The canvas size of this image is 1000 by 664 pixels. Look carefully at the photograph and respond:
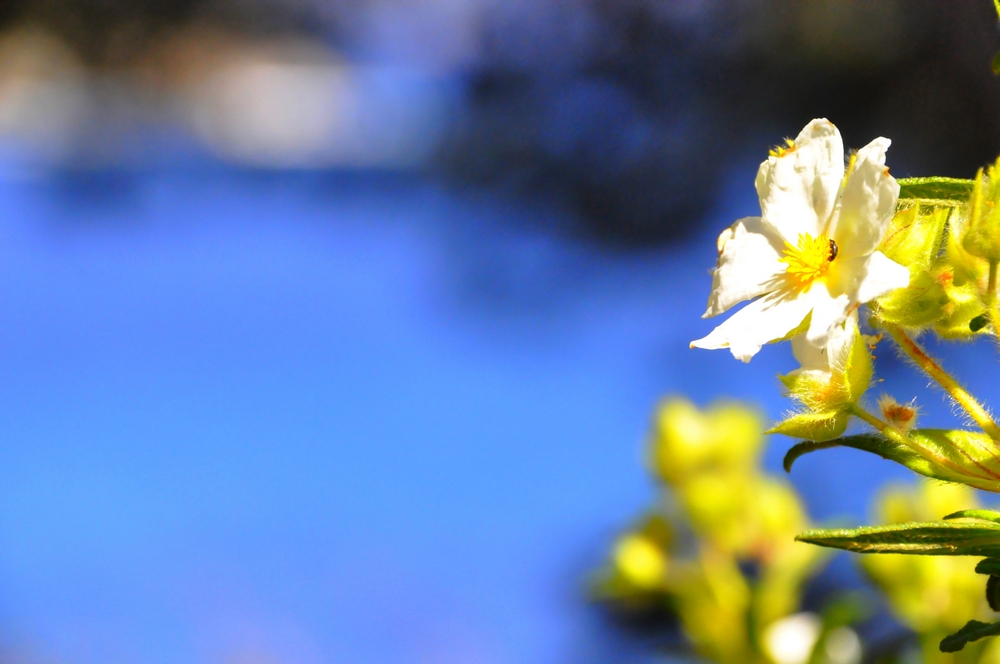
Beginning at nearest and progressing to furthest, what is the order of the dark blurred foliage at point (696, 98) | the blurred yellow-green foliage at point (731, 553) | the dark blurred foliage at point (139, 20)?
the blurred yellow-green foliage at point (731, 553) < the dark blurred foliage at point (696, 98) < the dark blurred foliage at point (139, 20)

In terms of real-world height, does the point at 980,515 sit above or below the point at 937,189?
below

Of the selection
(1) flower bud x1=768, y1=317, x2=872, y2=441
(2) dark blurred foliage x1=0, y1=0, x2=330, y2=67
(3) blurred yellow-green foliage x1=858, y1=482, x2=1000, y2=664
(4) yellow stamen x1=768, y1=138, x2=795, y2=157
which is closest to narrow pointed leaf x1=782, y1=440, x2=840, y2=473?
(1) flower bud x1=768, y1=317, x2=872, y2=441

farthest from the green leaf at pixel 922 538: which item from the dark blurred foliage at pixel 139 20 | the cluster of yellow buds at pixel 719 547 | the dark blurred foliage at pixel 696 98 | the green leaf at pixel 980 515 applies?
the dark blurred foliage at pixel 139 20

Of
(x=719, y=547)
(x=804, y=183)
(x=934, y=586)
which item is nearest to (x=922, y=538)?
(x=804, y=183)

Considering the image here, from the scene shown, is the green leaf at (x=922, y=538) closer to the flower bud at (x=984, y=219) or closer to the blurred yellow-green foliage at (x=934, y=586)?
the flower bud at (x=984, y=219)

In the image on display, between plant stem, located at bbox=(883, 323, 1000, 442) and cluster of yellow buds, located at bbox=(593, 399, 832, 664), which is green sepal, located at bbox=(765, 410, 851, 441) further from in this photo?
cluster of yellow buds, located at bbox=(593, 399, 832, 664)

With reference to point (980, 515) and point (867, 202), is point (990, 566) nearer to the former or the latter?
point (980, 515)
